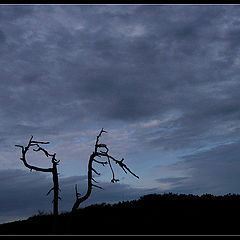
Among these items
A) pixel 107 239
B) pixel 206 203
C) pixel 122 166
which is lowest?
pixel 107 239

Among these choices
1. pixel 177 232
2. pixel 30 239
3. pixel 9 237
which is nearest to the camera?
pixel 30 239

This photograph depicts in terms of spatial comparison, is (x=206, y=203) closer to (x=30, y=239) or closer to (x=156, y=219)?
(x=156, y=219)

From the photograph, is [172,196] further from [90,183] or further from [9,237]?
[9,237]

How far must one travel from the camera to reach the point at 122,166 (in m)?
15.8

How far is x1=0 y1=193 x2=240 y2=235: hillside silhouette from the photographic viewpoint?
674 inches

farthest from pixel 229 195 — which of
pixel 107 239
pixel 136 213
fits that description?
pixel 107 239

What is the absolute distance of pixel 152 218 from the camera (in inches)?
744

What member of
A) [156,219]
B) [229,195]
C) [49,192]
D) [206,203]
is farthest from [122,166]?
[229,195]

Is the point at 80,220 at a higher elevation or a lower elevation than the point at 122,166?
lower

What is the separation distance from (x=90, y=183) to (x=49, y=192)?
199cm

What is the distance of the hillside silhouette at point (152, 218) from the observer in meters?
17.1

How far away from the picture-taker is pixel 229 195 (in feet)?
81.0

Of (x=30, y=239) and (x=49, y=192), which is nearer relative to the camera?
(x=30, y=239)

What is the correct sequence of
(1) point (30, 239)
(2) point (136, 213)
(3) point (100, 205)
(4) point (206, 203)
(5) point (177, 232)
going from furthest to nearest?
(3) point (100, 205)
(4) point (206, 203)
(2) point (136, 213)
(5) point (177, 232)
(1) point (30, 239)
